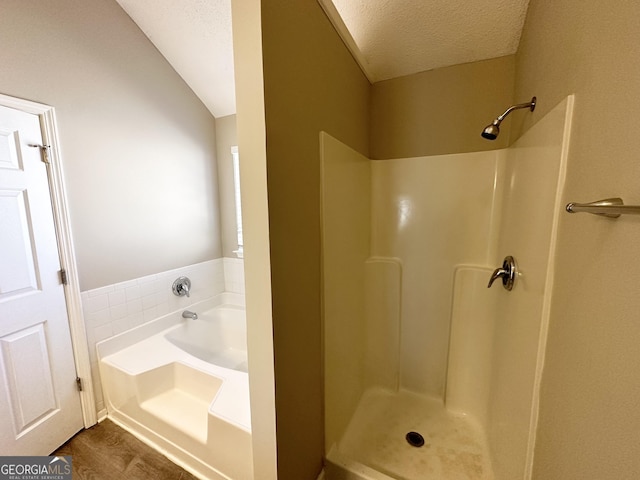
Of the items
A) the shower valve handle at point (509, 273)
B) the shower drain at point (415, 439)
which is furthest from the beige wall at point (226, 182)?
the shower valve handle at point (509, 273)

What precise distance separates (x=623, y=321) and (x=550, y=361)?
0.37m

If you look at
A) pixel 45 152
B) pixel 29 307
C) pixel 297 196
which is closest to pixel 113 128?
pixel 45 152

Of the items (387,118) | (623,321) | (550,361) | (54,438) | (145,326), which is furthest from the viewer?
(145,326)

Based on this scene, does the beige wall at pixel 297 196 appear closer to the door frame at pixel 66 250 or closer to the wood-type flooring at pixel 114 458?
the wood-type flooring at pixel 114 458

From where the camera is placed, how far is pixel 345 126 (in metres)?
1.34

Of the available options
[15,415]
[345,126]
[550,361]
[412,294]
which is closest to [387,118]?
[345,126]

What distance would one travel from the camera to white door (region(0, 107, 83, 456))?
51.1 inches

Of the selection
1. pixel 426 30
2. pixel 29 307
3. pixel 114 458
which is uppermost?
pixel 426 30

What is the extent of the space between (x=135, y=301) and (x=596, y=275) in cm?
247

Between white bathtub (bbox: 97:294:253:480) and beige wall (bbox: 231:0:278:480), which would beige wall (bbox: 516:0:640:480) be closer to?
beige wall (bbox: 231:0:278:480)

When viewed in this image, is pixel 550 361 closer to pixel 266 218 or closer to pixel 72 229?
pixel 266 218

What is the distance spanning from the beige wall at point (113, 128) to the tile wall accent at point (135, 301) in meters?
0.09

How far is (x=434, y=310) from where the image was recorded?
1700 mm

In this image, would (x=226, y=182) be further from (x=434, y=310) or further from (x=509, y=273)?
(x=509, y=273)
